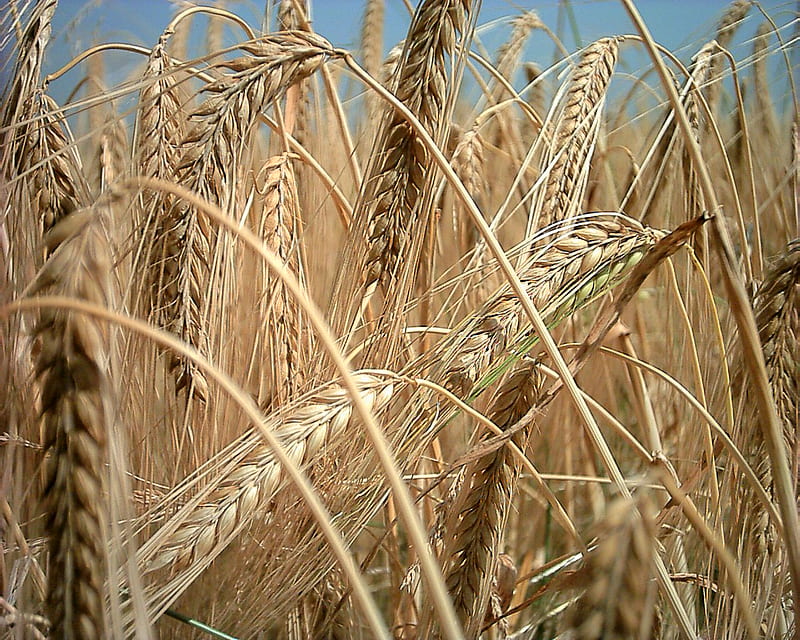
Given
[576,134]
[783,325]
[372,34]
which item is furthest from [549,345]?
[372,34]

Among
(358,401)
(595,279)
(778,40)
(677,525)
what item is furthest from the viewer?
(778,40)

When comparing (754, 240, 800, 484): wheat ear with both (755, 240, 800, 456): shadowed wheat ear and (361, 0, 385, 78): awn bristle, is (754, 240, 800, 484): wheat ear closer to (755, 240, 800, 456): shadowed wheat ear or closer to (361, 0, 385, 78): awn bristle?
(755, 240, 800, 456): shadowed wheat ear

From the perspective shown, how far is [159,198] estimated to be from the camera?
544 mm

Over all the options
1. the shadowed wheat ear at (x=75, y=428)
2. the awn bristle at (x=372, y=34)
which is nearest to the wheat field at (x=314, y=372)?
the shadowed wheat ear at (x=75, y=428)

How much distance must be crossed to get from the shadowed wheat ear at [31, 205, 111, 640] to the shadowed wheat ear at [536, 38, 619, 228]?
510mm

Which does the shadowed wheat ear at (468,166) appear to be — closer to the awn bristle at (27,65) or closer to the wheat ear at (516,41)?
the wheat ear at (516,41)

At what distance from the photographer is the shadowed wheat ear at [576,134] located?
29.3 inches

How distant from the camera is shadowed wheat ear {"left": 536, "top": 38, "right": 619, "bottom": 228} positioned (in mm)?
744

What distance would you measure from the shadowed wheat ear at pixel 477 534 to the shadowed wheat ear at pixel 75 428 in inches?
11.8

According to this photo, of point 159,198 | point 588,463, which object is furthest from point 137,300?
point 588,463

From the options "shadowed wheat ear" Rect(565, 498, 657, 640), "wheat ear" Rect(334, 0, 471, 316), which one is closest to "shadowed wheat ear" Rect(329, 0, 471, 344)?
"wheat ear" Rect(334, 0, 471, 316)

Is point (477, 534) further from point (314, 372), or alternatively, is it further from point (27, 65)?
point (27, 65)

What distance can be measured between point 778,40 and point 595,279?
646 mm

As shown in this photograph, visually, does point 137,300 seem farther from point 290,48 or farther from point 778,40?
point 778,40
